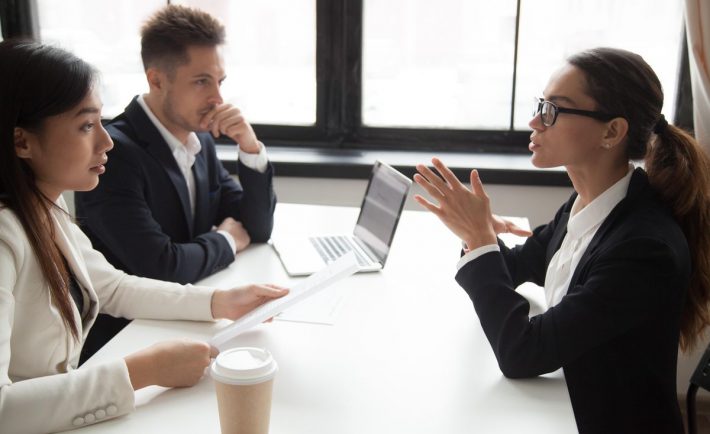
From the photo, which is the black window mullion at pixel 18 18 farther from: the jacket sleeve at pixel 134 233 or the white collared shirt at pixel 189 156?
the jacket sleeve at pixel 134 233

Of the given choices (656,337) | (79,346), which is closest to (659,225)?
(656,337)

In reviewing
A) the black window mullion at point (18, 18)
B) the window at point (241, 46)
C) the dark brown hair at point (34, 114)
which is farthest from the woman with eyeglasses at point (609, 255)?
the black window mullion at point (18, 18)

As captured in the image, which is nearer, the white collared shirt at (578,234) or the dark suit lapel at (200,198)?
the white collared shirt at (578,234)

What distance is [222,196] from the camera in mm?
2088

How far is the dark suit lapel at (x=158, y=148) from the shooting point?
1.79 meters

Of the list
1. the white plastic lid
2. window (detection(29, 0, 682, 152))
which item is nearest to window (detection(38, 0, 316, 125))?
window (detection(29, 0, 682, 152))

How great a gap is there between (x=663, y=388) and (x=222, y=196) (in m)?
1.34

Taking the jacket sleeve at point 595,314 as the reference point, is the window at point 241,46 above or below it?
above

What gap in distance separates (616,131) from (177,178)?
110 cm

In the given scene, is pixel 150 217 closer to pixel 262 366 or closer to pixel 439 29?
pixel 262 366

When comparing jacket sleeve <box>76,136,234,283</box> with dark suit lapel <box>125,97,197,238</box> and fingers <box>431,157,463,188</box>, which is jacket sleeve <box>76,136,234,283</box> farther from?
fingers <box>431,157,463,188</box>

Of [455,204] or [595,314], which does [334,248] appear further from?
[595,314]

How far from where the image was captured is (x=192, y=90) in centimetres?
192

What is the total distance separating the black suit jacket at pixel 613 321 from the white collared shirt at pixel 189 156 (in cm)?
83
